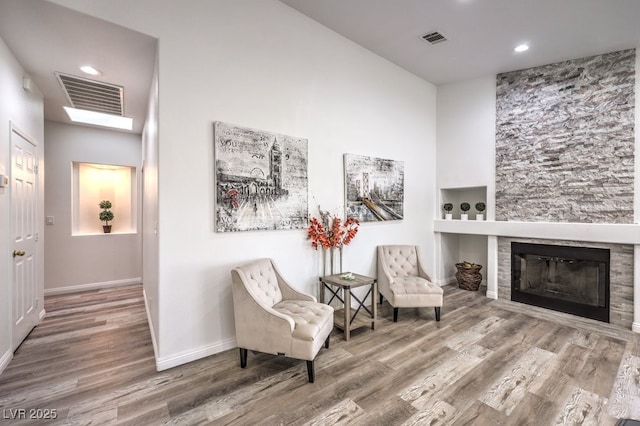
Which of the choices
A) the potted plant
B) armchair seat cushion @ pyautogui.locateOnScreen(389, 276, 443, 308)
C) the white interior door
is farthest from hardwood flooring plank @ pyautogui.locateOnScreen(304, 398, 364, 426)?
the potted plant

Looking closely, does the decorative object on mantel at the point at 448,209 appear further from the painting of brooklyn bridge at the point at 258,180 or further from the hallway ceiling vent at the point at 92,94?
the hallway ceiling vent at the point at 92,94

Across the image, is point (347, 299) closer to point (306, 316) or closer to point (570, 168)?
point (306, 316)

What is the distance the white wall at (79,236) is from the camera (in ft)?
15.5

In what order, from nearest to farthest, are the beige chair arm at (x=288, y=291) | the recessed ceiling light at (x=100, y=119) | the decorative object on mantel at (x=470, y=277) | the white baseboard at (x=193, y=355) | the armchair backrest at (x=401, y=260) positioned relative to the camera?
1. the white baseboard at (x=193, y=355)
2. the beige chair arm at (x=288, y=291)
3. the armchair backrest at (x=401, y=260)
4. the recessed ceiling light at (x=100, y=119)
5. the decorative object on mantel at (x=470, y=277)

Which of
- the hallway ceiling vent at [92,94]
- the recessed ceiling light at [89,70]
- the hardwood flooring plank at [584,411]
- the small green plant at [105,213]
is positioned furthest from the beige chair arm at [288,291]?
the small green plant at [105,213]

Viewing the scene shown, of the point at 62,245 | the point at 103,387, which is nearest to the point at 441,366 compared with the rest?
the point at 103,387

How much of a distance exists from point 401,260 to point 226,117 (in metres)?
2.94

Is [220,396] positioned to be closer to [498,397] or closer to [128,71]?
[498,397]

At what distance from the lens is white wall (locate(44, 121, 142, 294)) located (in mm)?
4725

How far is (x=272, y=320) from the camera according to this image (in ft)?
7.65

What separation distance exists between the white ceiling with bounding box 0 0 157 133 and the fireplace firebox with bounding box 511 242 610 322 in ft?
17.5

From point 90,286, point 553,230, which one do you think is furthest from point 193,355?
point 553,230

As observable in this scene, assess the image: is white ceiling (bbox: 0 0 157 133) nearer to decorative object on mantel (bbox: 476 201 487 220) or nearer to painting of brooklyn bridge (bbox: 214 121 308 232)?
painting of brooklyn bridge (bbox: 214 121 308 232)

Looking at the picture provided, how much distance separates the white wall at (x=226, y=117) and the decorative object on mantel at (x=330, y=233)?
0.15m
